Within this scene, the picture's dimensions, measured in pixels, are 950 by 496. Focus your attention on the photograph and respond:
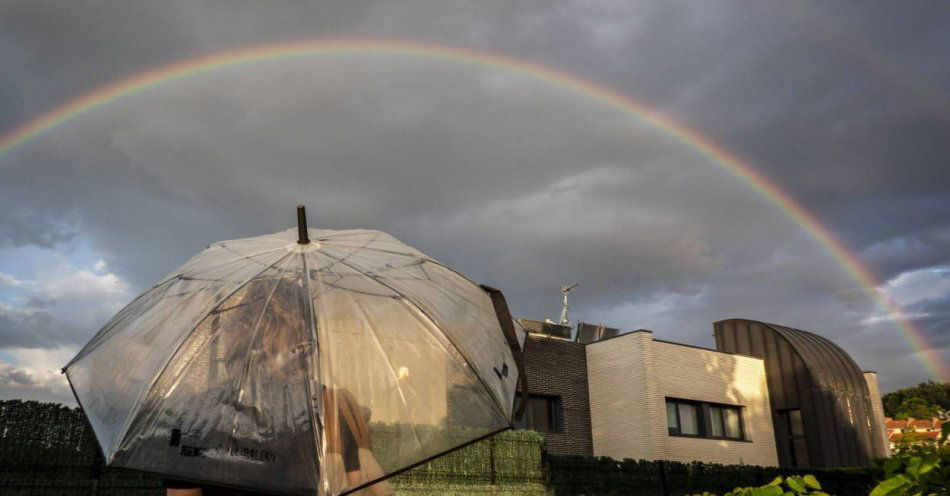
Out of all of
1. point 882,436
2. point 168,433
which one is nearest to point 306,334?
point 168,433

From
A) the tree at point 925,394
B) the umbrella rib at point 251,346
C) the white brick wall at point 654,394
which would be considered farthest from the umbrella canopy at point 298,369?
the tree at point 925,394

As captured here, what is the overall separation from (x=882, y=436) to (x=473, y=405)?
28.2 m

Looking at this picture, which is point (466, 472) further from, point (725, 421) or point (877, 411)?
point (877, 411)

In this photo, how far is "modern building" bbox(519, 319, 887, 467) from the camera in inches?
813

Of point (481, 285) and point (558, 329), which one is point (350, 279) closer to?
point (481, 285)

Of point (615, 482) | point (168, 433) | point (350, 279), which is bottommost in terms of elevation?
point (615, 482)

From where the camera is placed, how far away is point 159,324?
130 inches

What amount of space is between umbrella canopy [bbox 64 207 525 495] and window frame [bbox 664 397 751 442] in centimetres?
1934

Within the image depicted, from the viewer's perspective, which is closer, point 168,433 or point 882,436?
point 168,433

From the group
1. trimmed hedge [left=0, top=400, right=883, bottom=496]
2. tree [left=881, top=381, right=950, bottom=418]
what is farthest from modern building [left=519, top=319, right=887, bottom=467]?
tree [left=881, top=381, right=950, bottom=418]

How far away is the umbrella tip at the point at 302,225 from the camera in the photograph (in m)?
3.25

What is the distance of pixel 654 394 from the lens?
2072cm

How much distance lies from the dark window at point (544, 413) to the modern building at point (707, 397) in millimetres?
30

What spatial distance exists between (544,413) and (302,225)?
59.2 ft
